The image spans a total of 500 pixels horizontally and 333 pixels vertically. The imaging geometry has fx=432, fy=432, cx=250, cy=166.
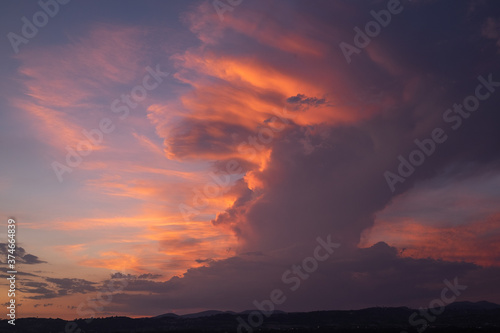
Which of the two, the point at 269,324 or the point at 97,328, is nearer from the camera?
the point at 97,328

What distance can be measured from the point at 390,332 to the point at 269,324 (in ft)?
261

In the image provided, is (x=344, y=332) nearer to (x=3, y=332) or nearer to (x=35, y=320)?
(x=3, y=332)

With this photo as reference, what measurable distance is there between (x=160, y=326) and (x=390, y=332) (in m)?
104

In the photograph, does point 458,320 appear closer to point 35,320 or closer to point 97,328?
point 97,328

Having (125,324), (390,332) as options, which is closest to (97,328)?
(125,324)

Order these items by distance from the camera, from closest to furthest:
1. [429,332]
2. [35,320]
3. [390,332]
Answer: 1. [429,332]
2. [390,332]
3. [35,320]

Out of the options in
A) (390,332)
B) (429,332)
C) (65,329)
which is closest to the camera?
(429,332)

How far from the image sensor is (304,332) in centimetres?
13550

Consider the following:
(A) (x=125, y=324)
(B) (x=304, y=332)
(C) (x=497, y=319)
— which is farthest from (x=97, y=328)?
(C) (x=497, y=319)

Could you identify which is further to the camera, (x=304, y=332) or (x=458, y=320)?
(x=458, y=320)

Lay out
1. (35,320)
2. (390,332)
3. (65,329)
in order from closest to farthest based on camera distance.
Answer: (390,332), (65,329), (35,320)

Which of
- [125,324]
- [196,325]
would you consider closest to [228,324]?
[196,325]

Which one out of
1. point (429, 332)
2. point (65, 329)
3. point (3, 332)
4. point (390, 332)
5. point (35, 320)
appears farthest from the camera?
point (35, 320)

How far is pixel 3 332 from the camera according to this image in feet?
516
